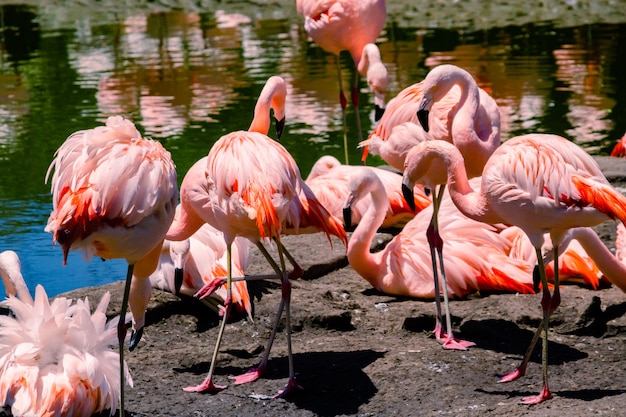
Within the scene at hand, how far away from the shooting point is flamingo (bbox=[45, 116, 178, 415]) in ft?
12.1

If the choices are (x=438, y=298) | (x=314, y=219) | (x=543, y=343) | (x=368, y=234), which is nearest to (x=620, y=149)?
(x=368, y=234)

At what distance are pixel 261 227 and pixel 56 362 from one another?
91 centimetres

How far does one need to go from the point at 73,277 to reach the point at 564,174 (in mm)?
3096

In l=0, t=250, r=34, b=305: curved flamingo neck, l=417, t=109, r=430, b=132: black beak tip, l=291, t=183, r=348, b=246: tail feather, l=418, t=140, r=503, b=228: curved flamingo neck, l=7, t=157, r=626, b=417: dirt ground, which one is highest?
l=417, t=109, r=430, b=132: black beak tip

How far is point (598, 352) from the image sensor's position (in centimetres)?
451

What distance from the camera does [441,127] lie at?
18.2 ft

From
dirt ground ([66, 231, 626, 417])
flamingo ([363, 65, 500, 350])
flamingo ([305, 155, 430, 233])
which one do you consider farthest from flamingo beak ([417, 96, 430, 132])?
flamingo ([305, 155, 430, 233])

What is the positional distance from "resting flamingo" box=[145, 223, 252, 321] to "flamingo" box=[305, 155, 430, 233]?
43.2 inches

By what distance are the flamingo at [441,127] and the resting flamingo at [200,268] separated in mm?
928

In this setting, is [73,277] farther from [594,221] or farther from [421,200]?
[594,221]

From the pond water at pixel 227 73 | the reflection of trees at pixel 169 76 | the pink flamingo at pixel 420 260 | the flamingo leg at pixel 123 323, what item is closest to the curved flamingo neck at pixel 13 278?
the flamingo leg at pixel 123 323

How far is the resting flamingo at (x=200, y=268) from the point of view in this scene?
4938mm

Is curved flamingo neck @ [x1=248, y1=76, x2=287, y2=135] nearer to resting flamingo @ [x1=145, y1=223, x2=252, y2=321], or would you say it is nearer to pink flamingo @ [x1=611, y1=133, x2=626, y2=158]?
resting flamingo @ [x1=145, y1=223, x2=252, y2=321]

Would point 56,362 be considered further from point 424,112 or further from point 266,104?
point 424,112
